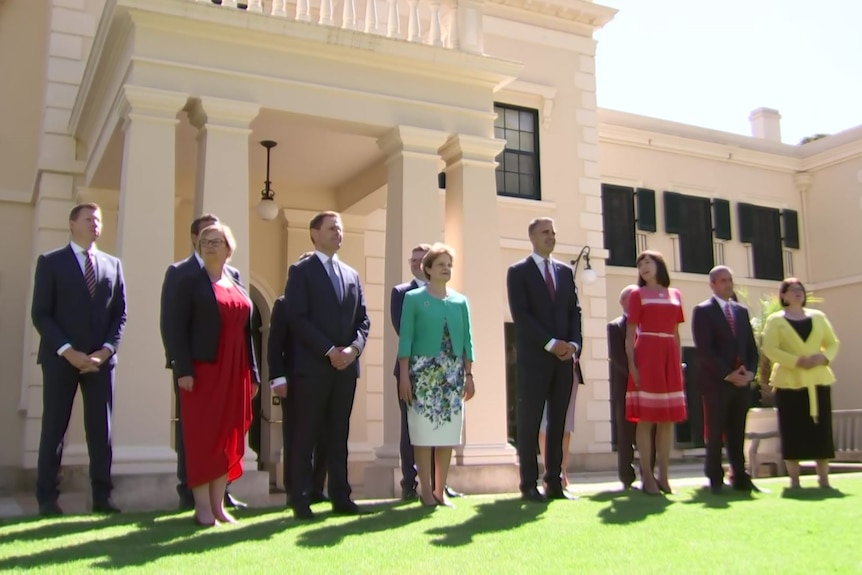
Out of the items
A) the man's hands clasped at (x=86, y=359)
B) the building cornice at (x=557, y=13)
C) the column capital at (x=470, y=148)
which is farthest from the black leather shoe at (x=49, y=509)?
the building cornice at (x=557, y=13)

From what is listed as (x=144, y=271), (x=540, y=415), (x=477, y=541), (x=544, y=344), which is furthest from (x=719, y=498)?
(x=144, y=271)

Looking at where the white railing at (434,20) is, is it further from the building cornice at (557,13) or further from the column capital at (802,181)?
the column capital at (802,181)

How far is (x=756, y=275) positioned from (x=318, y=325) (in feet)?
50.1

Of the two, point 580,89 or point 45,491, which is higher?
point 580,89

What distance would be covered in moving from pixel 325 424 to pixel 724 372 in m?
3.44

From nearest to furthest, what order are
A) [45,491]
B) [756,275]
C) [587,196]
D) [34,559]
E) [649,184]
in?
[34,559]
[45,491]
[587,196]
[649,184]
[756,275]

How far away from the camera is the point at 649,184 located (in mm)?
17750

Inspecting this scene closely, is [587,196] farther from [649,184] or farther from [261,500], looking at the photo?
[261,500]

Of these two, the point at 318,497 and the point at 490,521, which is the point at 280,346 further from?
the point at 490,521

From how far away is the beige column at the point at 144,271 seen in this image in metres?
7.58

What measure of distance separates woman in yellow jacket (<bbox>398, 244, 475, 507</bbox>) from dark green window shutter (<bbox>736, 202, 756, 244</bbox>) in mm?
14200

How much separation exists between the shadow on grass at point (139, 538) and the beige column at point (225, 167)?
Result: 308 cm

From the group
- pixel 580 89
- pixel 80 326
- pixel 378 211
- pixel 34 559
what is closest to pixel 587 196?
pixel 580 89

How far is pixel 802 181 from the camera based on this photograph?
20219 millimetres
